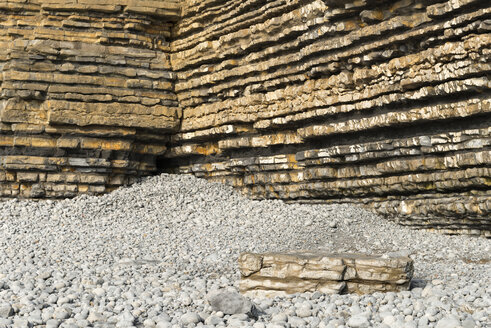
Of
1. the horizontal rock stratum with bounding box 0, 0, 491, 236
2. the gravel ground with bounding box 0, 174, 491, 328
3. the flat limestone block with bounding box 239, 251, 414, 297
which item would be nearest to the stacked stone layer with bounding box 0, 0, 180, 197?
the horizontal rock stratum with bounding box 0, 0, 491, 236

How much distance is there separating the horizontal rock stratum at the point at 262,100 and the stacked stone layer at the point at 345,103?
3cm

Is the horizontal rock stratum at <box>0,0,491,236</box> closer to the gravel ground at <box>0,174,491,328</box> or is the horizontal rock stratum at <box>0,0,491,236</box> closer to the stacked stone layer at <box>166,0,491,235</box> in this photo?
the stacked stone layer at <box>166,0,491,235</box>

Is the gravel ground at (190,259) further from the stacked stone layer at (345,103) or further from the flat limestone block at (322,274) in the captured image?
the stacked stone layer at (345,103)

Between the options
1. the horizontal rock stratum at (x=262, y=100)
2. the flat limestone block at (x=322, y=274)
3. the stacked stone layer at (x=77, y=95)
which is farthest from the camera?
the stacked stone layer at (x=77, y=95)

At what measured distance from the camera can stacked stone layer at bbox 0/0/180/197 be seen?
13.8 meters

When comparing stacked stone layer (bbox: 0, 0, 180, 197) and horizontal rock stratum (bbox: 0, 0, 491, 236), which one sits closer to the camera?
horizontal rock stratum (bbox: 0, 0, 491, 236)

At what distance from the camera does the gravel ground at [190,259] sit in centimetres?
606

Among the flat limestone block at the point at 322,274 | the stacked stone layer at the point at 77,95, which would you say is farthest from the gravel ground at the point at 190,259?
the stacked stone layer at the point at 77,95

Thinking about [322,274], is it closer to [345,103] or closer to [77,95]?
[345,103]

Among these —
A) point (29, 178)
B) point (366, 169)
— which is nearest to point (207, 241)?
point (366, 169)

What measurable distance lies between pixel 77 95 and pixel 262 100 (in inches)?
178

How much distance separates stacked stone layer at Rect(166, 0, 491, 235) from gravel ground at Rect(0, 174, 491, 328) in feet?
2.08

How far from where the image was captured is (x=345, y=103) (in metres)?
11.4

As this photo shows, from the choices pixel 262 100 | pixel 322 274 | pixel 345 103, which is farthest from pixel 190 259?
pixel 262 100
